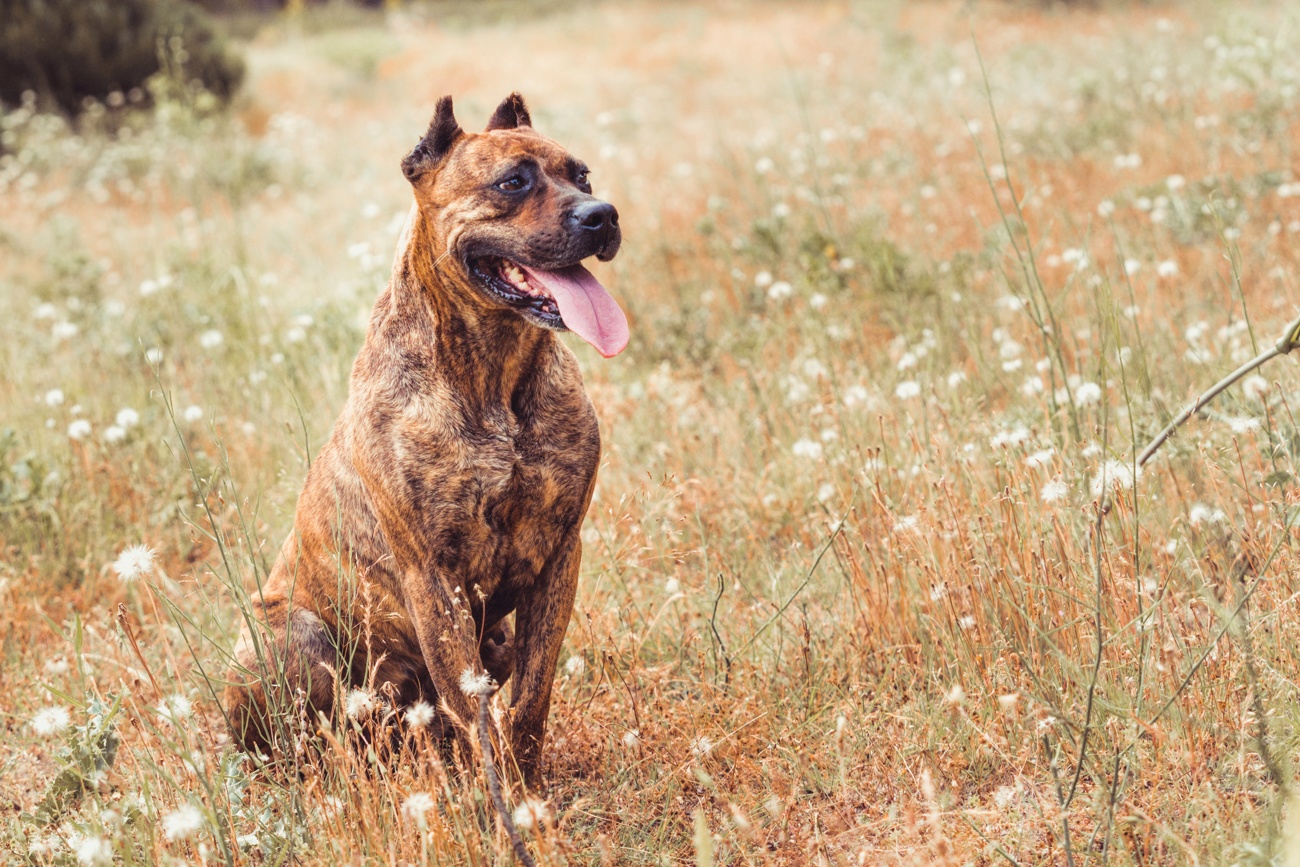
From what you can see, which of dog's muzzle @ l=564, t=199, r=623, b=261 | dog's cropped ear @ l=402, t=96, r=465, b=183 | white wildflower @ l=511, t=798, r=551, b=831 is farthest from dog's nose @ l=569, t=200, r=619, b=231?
white wildflower @ l=511, t=798, r=551, b=831

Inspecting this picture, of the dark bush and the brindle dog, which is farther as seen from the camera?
the dark bush

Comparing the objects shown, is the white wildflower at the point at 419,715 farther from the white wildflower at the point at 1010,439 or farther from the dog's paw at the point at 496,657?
the white wildflower at the point at 1010,439

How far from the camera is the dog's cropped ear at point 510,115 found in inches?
121

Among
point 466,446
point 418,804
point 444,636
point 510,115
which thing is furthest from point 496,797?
point 510,115

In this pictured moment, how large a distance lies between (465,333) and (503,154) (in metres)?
0.48

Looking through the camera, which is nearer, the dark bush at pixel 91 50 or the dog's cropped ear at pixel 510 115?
the dog's cropped ear at pixel 510 115

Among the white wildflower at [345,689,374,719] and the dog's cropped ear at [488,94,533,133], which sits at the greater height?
the dog's cropped ear at [488,94,533,133]

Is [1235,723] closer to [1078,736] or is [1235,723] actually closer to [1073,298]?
[1078,736]

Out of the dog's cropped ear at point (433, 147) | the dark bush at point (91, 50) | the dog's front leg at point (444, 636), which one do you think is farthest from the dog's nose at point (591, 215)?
the dark bush at point (91, 50)

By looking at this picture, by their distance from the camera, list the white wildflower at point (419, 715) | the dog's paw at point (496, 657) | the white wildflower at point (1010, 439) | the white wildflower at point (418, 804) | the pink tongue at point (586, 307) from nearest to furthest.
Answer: the white wildflower at point (418, 804) → the white wildflower at point (419, 715) → the pink tongue at point (586, 307) → the white wildflower at point (1010, 439) → the dog's paw at point (496, 657)

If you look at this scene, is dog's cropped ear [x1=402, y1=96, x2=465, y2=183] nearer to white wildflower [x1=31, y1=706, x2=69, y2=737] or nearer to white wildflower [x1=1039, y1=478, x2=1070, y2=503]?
white wildflower [x1=31, y1=706, x2=69, y2=737]

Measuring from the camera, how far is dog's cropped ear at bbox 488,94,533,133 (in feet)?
10.1

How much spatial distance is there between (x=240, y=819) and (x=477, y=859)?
69 cm

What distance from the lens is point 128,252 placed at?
7891mm
